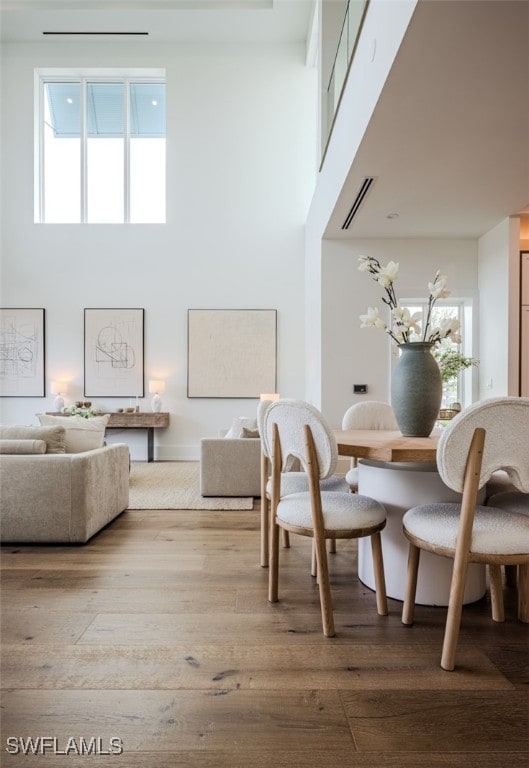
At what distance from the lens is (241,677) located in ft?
4.98

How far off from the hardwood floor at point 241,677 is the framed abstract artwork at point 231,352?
460cm

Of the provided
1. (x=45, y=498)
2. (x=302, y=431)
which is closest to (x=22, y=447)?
(x=45, y=498)

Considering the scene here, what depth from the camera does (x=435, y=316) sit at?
18.0 ft

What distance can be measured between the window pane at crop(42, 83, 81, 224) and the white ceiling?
134 inches

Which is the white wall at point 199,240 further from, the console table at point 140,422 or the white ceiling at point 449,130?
the white ceiling at point 449,130

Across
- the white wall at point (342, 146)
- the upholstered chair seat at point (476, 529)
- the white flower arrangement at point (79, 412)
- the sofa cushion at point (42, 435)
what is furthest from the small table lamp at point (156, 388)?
the upholstered chair seat at point (476, 529)

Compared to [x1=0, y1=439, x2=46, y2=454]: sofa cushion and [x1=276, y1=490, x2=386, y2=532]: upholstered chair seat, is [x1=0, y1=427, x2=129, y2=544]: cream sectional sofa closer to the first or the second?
[x1=0, y1=439, x2=46, y2=454]: sofa cushion

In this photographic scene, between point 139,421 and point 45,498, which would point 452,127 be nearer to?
point 45,498

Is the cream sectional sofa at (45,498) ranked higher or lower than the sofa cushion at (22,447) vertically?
lower

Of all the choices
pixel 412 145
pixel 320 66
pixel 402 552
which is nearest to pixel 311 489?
pixel 402 552

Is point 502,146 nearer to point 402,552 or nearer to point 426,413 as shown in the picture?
point 426,413

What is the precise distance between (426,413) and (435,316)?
3.61 metres

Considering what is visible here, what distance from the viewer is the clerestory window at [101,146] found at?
718 centimetres

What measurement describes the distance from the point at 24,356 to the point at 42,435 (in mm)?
4622
